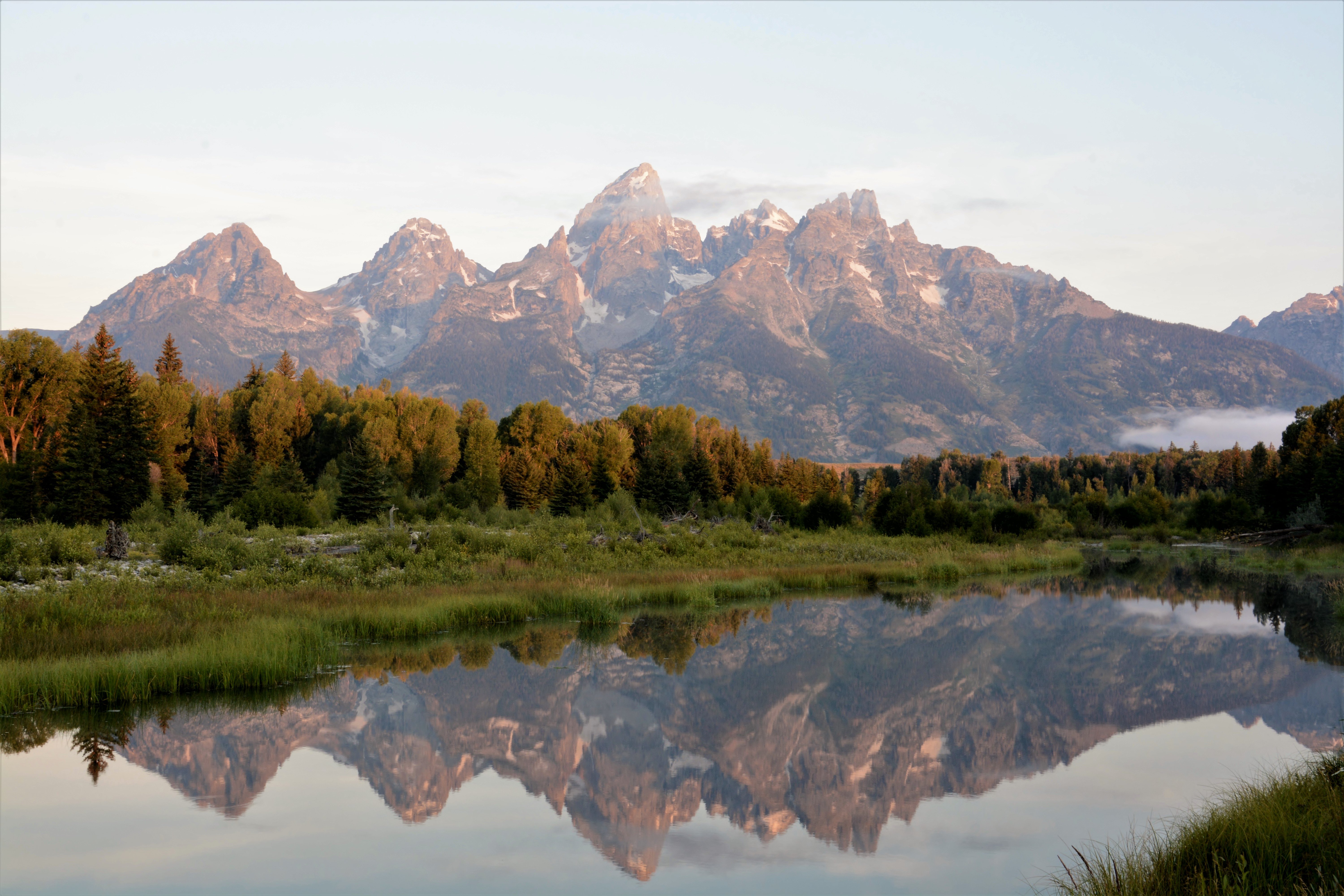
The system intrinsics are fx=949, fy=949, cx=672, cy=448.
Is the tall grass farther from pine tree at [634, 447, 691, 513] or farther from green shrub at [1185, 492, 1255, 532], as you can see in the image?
green shrub at [1185, 492, 1255, 532]

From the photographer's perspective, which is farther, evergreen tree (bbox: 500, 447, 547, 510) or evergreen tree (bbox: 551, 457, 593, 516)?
evergreen tree (bbox: 500, 447, 547, 510)

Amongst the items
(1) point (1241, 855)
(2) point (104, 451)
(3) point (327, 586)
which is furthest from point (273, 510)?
(1) point (1241, 855)

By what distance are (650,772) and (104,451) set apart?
46666 mm

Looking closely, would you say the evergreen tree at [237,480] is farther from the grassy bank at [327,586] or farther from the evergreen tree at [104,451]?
the grassy bank at [327,586]

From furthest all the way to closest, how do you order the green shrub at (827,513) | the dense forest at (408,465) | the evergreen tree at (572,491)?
the evergreen tree at (572,491) → the green shrub at (827,513) → the dense forest at (408,465)

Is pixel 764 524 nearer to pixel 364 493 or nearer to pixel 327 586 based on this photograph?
pixel 364 493

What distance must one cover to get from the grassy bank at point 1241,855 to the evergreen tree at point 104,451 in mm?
50370

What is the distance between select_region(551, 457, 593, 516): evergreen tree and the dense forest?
138 millimetres

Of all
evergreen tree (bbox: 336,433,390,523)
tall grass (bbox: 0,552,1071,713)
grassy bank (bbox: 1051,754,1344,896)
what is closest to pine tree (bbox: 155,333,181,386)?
evergreen tree (bbox: 336,433,390,523)

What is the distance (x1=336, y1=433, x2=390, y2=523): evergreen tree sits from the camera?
55.3 meters

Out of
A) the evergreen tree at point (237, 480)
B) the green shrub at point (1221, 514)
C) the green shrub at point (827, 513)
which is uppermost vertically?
the evergreen tree at point (237, 480)

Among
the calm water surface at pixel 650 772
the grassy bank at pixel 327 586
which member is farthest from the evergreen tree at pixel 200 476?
the calm water surface at pixel 650 772

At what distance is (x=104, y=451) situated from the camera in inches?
1959

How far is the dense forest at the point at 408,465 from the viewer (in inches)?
2015
